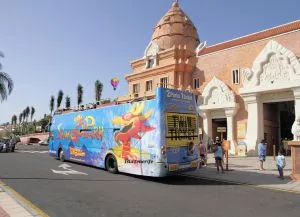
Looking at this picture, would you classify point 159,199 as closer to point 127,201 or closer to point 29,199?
point 127,201

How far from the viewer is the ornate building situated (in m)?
27.4

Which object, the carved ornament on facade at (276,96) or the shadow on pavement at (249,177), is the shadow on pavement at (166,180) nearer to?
the shadow on pavement at (249,177)

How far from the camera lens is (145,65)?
4250 centimetres

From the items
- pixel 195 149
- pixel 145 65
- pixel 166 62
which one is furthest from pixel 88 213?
pixel 145 65

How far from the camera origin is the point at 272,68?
1104 inches

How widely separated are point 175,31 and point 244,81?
758 inches

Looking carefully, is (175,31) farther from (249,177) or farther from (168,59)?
(249,177)

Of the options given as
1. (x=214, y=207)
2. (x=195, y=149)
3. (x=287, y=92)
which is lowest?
(x=214, y=207)

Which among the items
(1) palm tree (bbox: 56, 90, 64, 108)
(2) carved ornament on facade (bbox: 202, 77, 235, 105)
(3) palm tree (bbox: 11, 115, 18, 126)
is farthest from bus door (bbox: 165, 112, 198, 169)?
(3) palm tree (bbox: 11, 115, 18, 126)

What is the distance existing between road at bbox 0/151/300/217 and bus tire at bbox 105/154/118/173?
1.05 meters

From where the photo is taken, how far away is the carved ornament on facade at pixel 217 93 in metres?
31.4

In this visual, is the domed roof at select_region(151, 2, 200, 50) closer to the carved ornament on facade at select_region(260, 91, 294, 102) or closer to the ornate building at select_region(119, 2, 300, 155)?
the ornate building at select_region(119, 2, 300, 155)

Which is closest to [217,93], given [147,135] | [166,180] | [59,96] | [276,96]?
[276,96]

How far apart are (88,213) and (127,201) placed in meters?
1.68
